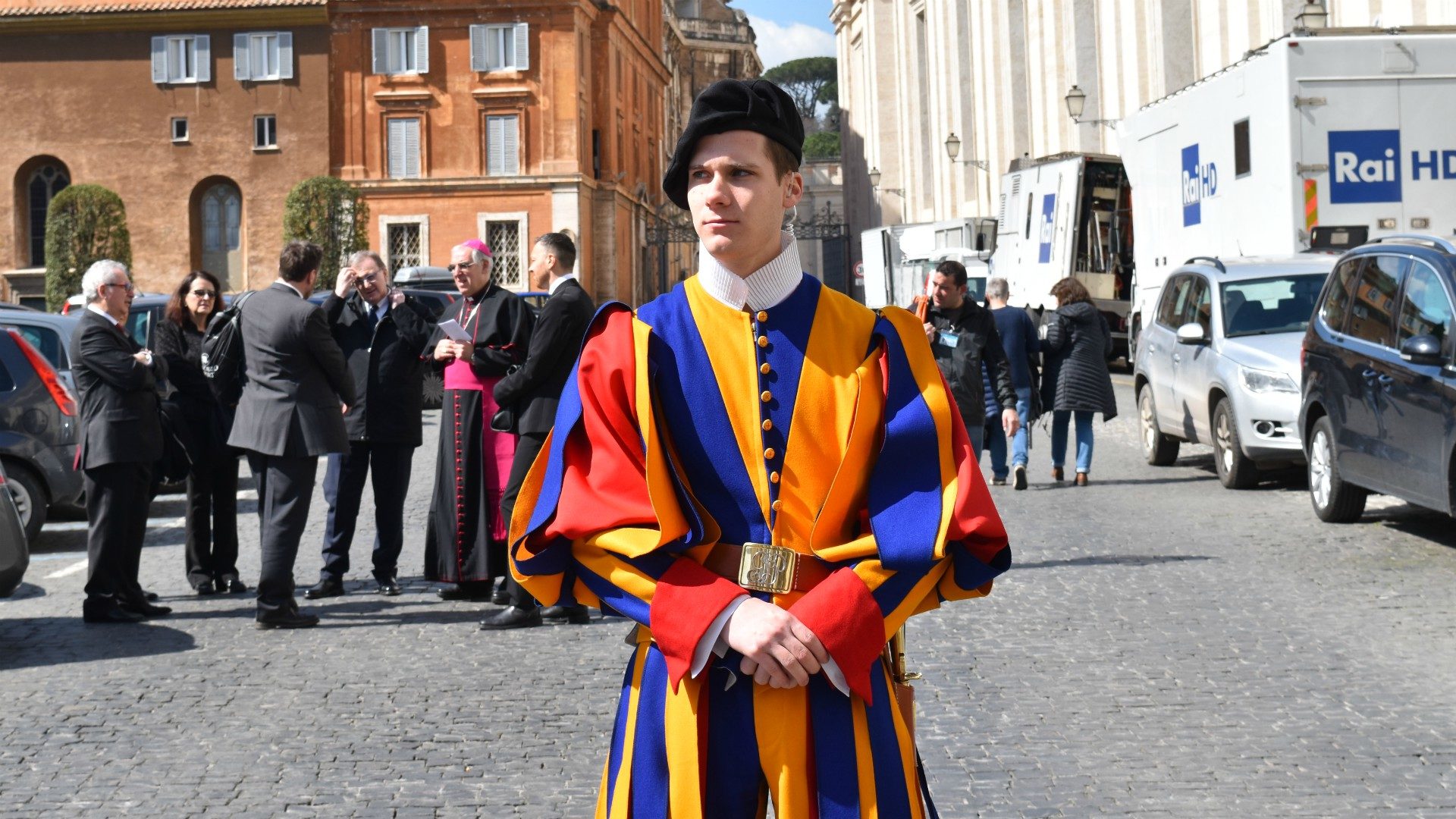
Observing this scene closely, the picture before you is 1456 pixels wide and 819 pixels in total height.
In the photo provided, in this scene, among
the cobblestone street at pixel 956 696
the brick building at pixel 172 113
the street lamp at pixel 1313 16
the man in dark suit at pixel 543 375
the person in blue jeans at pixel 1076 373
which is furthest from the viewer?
the brick building at pixel 172 113

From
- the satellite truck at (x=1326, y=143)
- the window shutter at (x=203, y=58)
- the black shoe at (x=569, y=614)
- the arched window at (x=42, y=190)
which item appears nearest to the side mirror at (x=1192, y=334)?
the satellite truck at (x=1326, y=143)

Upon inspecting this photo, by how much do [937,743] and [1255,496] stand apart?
824 cm

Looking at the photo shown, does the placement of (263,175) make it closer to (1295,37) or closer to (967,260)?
(967,260)

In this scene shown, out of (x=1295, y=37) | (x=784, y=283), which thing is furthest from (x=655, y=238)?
(x=784, y=283)

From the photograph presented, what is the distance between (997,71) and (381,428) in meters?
49.0

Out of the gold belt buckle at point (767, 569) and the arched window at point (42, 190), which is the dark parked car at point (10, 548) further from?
the arched window at point (42, 190)

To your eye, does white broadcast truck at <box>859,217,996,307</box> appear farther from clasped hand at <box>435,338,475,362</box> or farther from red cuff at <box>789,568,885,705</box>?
red cuff at <box>789,568,885,705</box>

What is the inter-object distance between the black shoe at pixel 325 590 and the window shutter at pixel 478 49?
46.8m

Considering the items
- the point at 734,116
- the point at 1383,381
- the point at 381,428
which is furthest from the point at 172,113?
the point at 734,116

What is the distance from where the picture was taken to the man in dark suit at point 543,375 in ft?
28.9

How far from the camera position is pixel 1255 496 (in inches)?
539

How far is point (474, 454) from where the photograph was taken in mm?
9500

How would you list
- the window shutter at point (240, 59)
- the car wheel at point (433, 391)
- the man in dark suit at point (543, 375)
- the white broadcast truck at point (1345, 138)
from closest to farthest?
the man in dark suit at point (543, 375) → the white broadcast truck at point (1345, 138) → the car wheel at point (433, 391) → the window shutter at point (240, 59)

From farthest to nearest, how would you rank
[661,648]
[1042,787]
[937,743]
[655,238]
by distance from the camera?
1. [655,238]
2. [937,743]
3. [1042,787]
4. [661,648]
